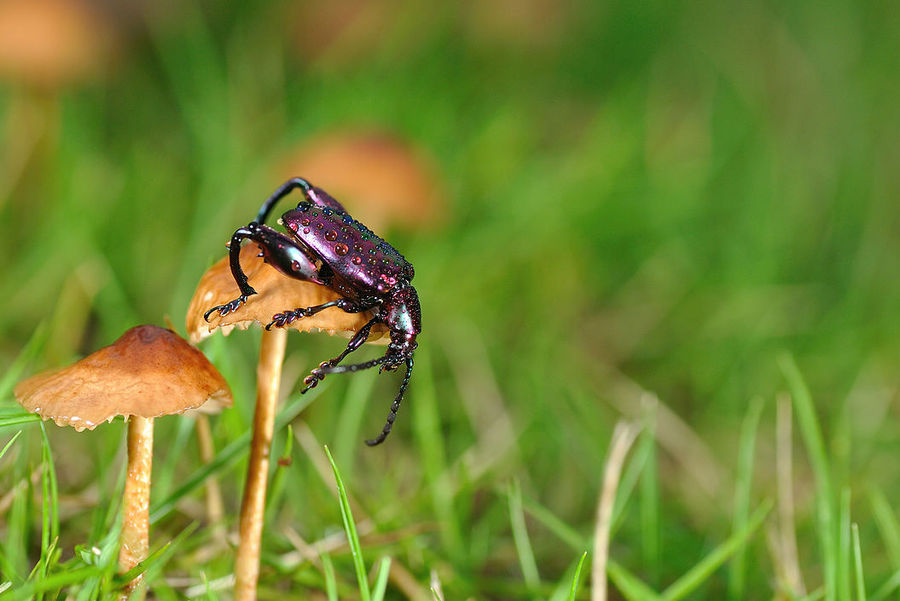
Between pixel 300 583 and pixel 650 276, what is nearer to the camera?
pixel 300 583

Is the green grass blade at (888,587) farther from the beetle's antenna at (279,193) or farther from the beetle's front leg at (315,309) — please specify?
the beetle's antenna at (279,193)

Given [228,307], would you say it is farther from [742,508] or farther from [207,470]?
[742,508]

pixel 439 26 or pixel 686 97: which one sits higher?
pixel 439 26

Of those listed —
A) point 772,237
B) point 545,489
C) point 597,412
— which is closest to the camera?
point 545,489

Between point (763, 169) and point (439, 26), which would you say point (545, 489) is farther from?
point (439, 26)

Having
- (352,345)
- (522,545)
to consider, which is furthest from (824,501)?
(352,345)

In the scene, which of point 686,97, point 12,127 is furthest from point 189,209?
point 686,97

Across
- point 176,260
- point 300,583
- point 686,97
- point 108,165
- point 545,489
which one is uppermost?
point 686,97
